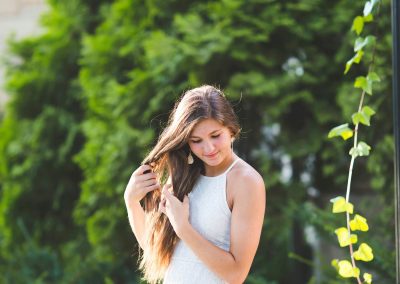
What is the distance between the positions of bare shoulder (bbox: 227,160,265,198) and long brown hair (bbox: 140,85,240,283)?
0.14m

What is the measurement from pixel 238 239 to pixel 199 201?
24 cm

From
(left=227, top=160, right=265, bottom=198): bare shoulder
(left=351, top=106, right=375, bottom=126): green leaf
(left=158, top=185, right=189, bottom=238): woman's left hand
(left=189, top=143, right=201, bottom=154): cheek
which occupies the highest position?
(left=351, top=106, right=375, bottom=126): green leaf

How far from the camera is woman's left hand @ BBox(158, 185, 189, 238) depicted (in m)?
1.95

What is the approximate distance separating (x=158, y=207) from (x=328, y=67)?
2396 mm

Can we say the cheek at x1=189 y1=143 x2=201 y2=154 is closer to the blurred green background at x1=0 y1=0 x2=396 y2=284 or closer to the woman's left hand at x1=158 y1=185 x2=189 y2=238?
the woman's left hand at x1=158 y1=185 x2=189 y2=238

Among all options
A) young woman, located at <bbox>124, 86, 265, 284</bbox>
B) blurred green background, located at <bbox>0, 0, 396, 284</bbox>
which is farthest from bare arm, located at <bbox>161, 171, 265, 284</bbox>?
blurred green background, located at <bbox>0, 0, 396, 284</bbox>

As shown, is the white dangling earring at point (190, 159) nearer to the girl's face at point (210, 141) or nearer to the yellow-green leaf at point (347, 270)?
the girl's face at point (210, 141)

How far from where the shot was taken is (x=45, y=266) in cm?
484

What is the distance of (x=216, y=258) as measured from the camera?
1.88 metres

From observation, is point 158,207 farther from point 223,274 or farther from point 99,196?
point 99,196

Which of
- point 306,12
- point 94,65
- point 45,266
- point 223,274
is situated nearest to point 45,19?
point 94,65

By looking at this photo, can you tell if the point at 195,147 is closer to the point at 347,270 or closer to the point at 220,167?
the point at 220,167

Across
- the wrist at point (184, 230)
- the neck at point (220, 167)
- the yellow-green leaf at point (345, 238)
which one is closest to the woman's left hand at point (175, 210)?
the wrist at point (184, 230)

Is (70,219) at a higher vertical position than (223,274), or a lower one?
higher
